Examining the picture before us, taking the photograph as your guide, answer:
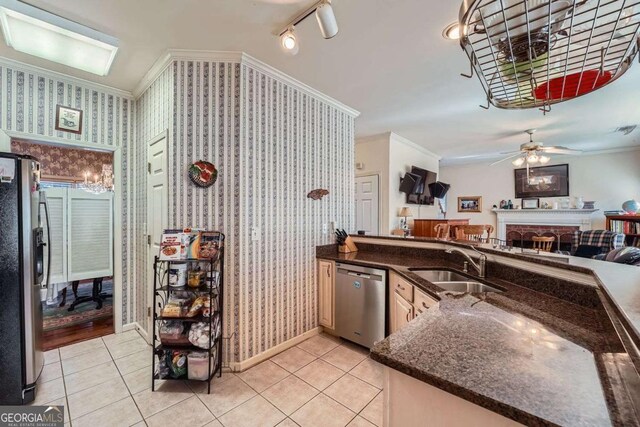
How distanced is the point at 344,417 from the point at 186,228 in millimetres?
1796

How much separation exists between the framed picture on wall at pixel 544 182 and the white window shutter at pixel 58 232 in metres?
8.48

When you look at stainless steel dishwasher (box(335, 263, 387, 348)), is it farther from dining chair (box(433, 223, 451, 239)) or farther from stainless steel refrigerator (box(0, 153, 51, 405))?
dining chair (box(433, 223, 451, 239))

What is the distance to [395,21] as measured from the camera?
1.81 metres

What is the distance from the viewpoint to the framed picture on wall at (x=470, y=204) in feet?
23.2

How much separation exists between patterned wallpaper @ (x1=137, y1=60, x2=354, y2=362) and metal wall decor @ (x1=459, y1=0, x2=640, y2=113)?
1.89 m

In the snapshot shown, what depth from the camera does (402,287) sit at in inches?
83.5

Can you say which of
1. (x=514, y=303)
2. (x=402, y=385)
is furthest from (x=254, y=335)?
(x=514, y=303)

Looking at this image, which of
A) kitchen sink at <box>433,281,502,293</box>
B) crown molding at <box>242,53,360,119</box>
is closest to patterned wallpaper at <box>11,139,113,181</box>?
crown molding at <box>242,53,360,119</box>

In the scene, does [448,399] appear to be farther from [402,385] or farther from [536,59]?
[536,59]

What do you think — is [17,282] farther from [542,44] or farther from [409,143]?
[409,143]

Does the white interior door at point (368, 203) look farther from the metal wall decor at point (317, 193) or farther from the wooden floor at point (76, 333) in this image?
the wooden floor at point (76, 333)

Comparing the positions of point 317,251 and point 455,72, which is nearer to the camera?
point 455,72

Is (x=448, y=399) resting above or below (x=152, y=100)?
below

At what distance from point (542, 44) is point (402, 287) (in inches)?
70.2
